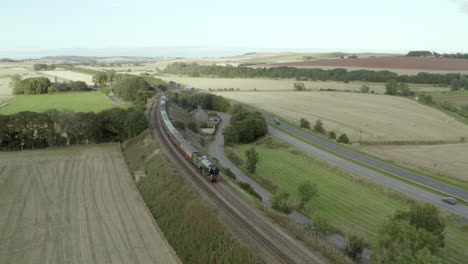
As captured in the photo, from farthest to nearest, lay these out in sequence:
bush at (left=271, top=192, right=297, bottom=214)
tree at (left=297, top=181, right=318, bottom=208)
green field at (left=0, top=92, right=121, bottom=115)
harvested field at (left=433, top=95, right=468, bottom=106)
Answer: harvested field at (left=433, top=95, right=468, bottom=106) → green field at (left=0, top=92, right=121, bottom=115) → tree at (left=297, top=181, right=318, bottom=208) → bush at (left=271, top=192, right=297, bottom=214)

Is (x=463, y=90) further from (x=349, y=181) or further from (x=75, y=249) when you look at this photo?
(x=75, y=249)

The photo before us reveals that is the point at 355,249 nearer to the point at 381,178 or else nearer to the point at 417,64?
the point at 381,178

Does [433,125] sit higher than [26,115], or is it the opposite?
[26,115]

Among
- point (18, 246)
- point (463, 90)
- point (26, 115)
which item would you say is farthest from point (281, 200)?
point (463, 90)

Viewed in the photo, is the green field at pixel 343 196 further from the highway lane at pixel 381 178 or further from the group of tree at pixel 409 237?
the group of tree at pixel 409 237

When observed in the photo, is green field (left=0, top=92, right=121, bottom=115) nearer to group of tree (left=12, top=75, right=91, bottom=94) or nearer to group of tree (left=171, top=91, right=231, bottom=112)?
group of tree (left=12, top=75, right=91, bottom=94)

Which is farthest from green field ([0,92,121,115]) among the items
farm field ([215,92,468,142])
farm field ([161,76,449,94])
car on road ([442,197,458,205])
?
car on road ([442,197,458,205])
